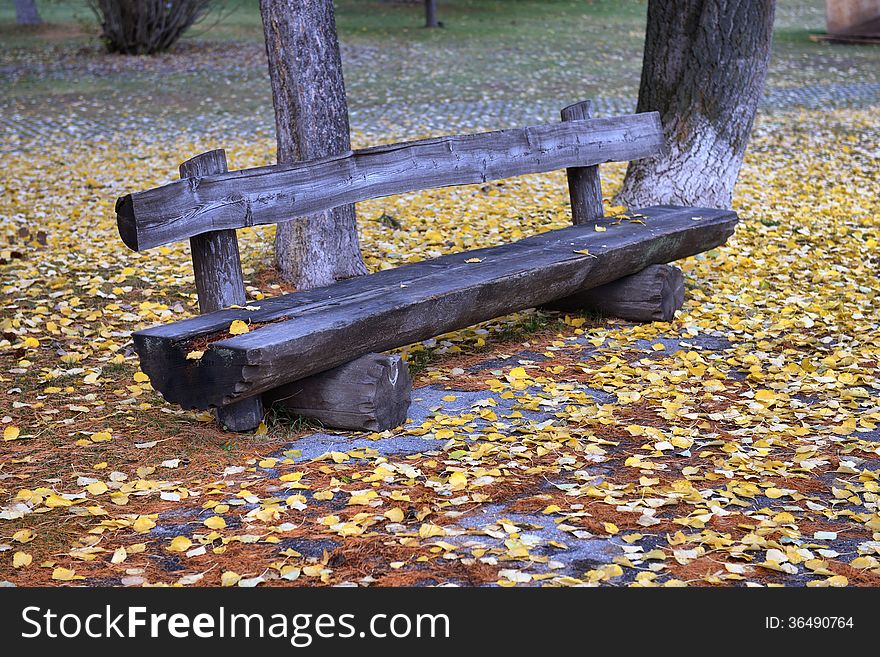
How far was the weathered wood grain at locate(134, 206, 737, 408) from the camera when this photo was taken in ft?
12.2

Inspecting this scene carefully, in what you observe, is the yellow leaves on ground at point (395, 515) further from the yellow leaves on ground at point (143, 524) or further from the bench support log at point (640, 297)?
the bench support log at point (640, 297)

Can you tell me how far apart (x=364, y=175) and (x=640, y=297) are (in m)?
1.82

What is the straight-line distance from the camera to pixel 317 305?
13.7 ft

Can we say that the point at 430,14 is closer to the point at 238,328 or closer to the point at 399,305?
the point at 399,305

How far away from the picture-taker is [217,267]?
4.21 metres

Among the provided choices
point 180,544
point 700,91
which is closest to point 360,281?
point 180,544

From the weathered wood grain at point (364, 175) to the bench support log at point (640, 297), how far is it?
77cm

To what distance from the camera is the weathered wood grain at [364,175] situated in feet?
12.8

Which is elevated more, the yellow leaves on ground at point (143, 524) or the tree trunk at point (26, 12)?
the tree trunk at point (26, 12)

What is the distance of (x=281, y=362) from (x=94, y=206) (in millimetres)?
5374

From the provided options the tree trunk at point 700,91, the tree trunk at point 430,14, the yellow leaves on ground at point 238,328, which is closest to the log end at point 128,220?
the yellow leaves on ground at point 238,328

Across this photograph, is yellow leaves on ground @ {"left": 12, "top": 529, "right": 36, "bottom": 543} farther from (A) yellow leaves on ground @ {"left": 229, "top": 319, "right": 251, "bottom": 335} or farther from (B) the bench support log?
(B) the bench support log
